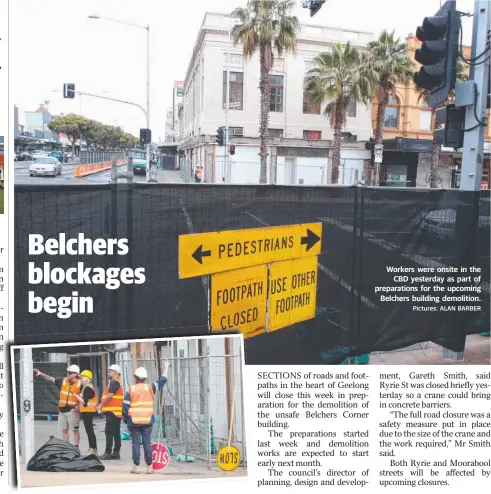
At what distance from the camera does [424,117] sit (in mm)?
24875

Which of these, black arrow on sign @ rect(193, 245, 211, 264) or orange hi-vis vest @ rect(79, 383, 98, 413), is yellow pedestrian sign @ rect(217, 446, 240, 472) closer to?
orange hi-vis vest @ rect(79, 383, 98, 413)

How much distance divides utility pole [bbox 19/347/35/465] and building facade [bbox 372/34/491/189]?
21117 mm

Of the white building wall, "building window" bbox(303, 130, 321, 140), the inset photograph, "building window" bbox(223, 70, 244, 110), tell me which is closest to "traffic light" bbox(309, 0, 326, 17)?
the inset photograph

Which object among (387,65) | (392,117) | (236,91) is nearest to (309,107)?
(236,91)

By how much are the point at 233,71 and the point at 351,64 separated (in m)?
4.86

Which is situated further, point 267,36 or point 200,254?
point 267,36

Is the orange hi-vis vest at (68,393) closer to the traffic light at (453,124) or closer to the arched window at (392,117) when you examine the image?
the traffic light at (453,124)

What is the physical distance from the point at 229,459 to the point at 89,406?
3.00ft

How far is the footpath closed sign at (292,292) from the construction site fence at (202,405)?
1.66ft

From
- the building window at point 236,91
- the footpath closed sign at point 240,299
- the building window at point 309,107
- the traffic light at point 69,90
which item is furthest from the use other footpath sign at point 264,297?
the building window at point 309,107

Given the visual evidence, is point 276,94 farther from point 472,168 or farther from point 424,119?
point 472,168

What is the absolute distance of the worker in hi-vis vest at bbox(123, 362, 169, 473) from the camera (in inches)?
133

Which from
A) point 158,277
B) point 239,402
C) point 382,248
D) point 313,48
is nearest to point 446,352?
point 382,248

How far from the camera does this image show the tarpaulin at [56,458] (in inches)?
130
